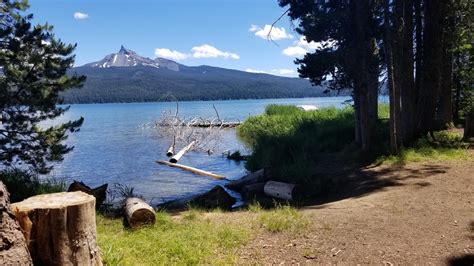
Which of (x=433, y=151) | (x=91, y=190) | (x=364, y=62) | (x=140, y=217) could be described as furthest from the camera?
(x=364, y=62)

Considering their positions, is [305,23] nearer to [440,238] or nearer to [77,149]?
[440,238]

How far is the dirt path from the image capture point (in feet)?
19.0

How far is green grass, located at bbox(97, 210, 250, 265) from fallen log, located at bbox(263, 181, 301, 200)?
432cm

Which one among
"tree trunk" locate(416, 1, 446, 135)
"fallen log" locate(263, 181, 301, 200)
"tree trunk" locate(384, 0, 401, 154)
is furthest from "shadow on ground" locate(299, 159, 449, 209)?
"tree trunk" locate(416, 1, 446, 135)

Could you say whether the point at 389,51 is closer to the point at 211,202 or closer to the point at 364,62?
the point at 364,62

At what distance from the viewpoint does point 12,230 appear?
12.9 feet

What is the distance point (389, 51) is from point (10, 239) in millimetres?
10835

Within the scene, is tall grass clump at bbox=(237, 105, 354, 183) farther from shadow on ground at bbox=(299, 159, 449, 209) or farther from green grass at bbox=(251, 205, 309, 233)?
green grass at bbox=(251, 205, 309, 233)

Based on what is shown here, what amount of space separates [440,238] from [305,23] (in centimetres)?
966

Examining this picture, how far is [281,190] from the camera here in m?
12.2

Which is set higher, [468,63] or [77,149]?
[468,63]

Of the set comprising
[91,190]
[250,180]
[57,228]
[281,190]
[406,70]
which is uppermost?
[406,70]

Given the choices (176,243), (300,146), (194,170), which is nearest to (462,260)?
(176,243)

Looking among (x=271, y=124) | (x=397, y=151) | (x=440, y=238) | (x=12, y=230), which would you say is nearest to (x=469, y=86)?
(x=397, y=151)
